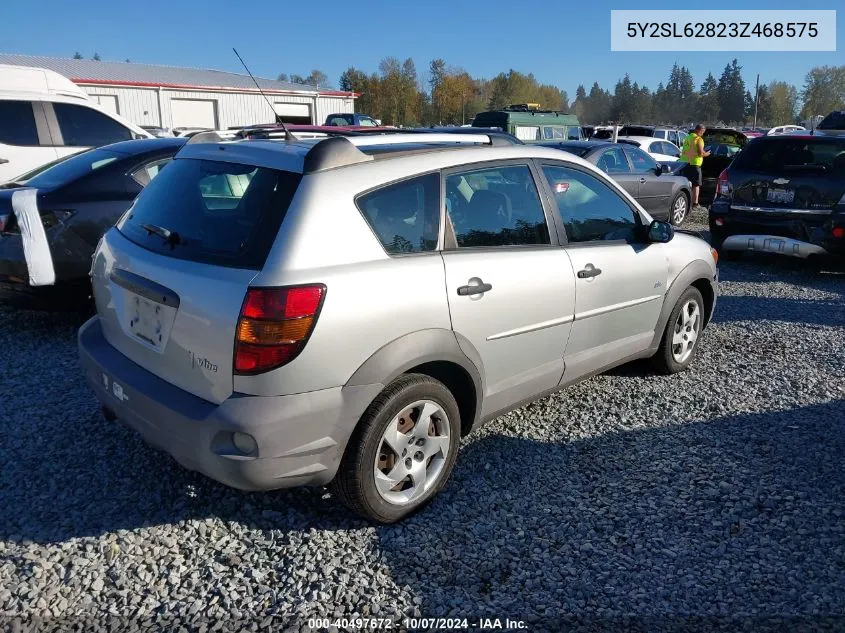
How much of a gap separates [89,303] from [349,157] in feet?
11.7

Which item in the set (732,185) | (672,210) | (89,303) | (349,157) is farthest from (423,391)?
(672,210)

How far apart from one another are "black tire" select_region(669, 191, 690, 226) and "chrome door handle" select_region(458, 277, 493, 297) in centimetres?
1055

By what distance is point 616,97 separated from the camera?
4503 inches

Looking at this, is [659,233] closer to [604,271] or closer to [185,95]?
[604,271]

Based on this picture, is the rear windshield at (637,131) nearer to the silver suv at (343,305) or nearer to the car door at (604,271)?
the car door at (604,271)

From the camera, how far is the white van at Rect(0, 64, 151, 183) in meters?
9.08

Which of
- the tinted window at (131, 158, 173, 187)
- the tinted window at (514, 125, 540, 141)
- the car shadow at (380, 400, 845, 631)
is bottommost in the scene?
the car shadow at (380, 400, 845, 631)

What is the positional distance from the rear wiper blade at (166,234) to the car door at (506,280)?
47.6 inches

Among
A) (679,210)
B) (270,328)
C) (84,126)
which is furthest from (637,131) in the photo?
(270,328)

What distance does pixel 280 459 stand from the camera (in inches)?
108

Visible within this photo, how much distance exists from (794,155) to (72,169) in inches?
326

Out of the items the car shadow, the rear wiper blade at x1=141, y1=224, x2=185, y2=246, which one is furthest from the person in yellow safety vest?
the rear wiper blade at x1=141, y1=224, x2=185, y2=246

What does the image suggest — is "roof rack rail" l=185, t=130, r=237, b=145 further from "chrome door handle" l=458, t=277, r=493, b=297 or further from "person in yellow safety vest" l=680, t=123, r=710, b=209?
"person in yellow safety vest" l=680, t=123, r=710, b=209

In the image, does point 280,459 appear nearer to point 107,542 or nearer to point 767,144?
point 107,542
